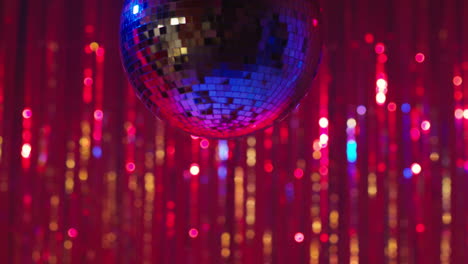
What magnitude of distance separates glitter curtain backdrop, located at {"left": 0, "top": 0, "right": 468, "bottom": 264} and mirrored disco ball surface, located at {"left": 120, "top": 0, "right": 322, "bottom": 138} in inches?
71.5

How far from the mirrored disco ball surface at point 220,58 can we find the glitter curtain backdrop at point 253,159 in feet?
5.96

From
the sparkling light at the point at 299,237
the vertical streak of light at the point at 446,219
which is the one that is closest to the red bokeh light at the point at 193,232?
the sparkling light at the point at 299,237

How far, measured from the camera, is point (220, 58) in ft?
2.13

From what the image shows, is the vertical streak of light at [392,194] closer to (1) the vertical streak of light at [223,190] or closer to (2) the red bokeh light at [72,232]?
(1) the vertical streak of light at [223,190]

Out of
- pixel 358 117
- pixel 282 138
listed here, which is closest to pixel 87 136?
pixel 282 138

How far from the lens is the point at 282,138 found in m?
2.56

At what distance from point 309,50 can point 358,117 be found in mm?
1884

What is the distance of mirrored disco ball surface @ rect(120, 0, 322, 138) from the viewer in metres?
0.65

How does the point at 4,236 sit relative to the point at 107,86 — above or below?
below

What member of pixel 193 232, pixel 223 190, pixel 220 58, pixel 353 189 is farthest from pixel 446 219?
pixel 220 58

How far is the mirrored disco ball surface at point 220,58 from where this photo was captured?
65cm

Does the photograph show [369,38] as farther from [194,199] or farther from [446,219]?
[194,199]

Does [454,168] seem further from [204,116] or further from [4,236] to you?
[204,116]

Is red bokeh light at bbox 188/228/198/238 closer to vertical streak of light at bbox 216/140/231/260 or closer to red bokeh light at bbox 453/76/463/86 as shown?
vertical streak of light at bbox 216/140/231/260
